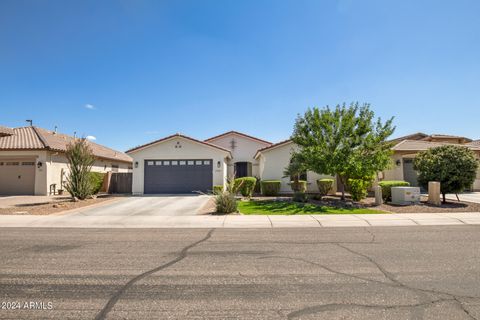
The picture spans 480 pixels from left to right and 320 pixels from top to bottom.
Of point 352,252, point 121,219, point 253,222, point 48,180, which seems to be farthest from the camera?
point 48,180

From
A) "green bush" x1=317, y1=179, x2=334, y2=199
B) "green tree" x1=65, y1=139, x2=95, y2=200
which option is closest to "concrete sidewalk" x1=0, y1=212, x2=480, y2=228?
"green tree" x1=65, y1=139, x2=95, y2=200

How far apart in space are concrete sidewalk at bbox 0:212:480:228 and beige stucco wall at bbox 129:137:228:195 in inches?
347

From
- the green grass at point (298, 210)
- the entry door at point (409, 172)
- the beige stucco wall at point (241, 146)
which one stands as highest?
the beige stucco wall at point (241, 146)

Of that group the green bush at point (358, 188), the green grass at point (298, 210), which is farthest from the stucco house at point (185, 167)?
the green grass at point (298, 210)

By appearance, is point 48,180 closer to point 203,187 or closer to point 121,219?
point 203,187

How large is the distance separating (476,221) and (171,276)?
1127cm

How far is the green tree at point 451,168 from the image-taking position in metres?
13.6

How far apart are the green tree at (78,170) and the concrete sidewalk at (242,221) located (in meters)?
4.93

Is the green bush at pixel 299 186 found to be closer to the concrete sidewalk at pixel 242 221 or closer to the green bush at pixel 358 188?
the green bush at pixel 358 188

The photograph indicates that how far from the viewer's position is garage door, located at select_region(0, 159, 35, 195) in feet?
62.5

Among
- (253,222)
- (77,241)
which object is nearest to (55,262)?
(77,241)

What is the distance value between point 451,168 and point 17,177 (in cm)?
2856

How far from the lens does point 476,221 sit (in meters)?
9.57

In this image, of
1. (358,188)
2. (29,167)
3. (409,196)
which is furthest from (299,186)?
(29,167)
